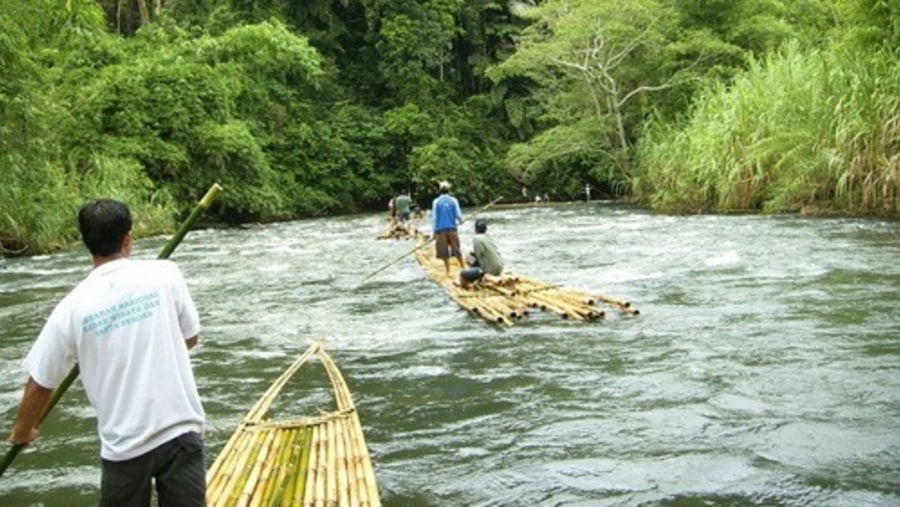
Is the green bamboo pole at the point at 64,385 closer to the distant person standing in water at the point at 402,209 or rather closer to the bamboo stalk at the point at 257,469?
the bamboo stalk at the point at 257,469

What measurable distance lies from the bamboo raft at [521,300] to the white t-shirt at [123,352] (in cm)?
635

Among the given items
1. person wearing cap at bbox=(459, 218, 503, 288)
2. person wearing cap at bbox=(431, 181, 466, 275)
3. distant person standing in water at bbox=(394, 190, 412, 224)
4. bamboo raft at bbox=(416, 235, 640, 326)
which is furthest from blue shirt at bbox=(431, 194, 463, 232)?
distant person standing in water at bbox=(394, 190, 412, 224)

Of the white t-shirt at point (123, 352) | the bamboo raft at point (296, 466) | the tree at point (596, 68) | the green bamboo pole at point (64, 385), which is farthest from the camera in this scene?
the tree at point (596, 68)

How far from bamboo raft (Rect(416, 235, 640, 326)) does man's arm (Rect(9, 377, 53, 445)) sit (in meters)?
6.45

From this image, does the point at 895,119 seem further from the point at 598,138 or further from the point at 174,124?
the point at 174,124

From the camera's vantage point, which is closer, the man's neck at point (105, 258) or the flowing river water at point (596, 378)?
the man's neck at point (105, 258)

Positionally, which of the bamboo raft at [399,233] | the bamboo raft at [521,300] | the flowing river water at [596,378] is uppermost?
the bamboo raft at [399,233]

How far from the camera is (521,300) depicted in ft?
32.6

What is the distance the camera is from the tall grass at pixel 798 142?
16141 mm

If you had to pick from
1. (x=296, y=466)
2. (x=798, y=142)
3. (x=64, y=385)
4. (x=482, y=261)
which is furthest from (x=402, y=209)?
(x=64, y=385)

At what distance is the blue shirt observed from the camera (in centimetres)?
1277

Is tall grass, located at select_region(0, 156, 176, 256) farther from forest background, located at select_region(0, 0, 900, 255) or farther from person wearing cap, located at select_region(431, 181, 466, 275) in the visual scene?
person wearing cap, located at select_region(431, 181, 466, 275)

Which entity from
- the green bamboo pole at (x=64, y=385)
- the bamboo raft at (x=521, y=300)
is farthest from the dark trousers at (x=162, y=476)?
the bamboo raft at (x=521, y=300)

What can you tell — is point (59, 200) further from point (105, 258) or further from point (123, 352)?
point (123, 352)
